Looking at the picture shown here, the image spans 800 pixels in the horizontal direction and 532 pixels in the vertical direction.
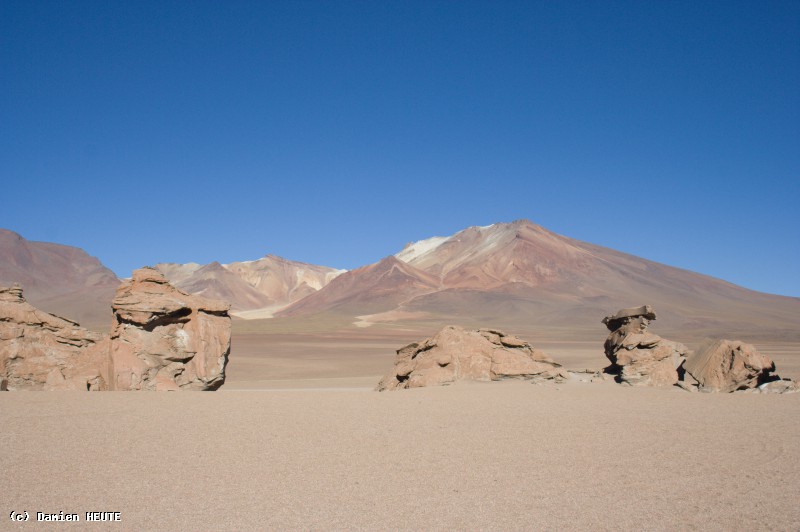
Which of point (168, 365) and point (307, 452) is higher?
point (168, 365)

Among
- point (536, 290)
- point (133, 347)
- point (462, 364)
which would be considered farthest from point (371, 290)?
point (133, 347)

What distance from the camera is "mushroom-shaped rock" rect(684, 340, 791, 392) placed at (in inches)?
622

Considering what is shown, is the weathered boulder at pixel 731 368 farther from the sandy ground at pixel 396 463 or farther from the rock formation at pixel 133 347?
the rock formation at pixel 133 347

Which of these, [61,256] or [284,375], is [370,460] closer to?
[284,375]

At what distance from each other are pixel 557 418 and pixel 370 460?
4.37 metres

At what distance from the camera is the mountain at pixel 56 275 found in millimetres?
112312

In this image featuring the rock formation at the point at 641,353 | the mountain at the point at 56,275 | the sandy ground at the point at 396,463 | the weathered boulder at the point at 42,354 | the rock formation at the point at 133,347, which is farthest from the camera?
the mountain at the point at 56,275

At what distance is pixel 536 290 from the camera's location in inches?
5645

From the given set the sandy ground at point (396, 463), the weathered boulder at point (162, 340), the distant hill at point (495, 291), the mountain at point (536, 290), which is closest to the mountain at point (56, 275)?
the distant hill at point (495, 291)

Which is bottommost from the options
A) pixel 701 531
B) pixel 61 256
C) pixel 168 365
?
pixel 701 531

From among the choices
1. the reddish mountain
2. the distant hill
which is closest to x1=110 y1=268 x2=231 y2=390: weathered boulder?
the distant hill

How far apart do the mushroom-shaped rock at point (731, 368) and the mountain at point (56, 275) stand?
105 m

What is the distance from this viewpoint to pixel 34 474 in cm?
704

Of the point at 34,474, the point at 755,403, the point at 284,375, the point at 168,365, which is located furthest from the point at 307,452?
the point at 284,375
